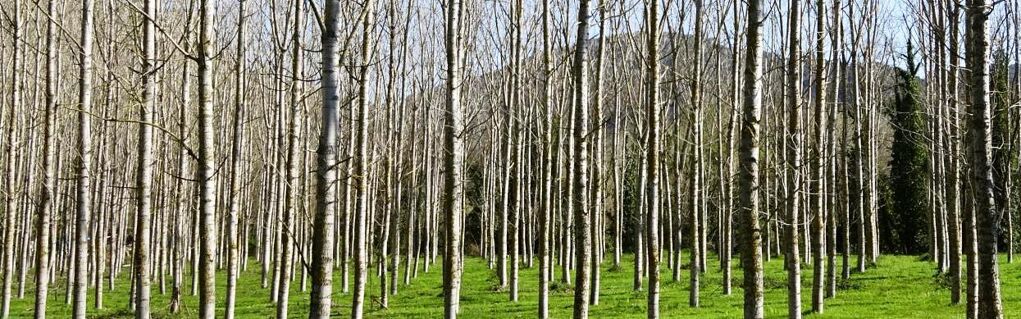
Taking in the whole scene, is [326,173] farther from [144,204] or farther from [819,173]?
[819,173]

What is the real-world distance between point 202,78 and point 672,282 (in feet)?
50.2

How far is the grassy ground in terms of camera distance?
13.6m

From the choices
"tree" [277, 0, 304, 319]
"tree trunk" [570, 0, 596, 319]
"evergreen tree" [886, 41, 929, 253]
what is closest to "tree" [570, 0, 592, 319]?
"tree trunk" [570, 0, 596, 319]

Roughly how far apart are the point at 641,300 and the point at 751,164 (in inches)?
386

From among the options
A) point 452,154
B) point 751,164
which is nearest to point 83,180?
point 452,154

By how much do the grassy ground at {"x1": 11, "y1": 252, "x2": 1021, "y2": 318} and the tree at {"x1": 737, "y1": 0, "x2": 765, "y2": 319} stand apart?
637 centimetres

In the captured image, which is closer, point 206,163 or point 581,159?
point 206,163

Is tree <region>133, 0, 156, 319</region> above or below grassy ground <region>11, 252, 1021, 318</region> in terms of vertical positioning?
above

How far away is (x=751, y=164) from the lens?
649cm

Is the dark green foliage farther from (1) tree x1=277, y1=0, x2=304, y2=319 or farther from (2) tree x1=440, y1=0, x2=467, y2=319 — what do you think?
Answer: (2) tree x1=440, y1=0, x2=467, y2=319

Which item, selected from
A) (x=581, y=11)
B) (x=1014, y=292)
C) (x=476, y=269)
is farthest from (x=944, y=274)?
(x=476, y=269)

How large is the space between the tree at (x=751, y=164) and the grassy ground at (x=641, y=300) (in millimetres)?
6371

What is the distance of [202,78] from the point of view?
5.69 meters

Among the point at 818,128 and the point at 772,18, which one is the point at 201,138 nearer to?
the point at 818,128
